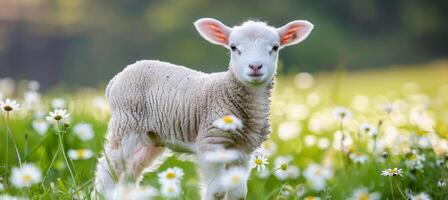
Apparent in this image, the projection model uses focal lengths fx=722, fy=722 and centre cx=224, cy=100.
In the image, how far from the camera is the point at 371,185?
4.75m

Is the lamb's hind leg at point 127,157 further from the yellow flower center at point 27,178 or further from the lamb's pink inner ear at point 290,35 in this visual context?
the yellow flower center at point 27,178

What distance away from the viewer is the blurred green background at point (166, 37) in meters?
18.9

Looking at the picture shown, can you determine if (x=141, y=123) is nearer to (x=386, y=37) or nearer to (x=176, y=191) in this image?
(x=176, y=191)

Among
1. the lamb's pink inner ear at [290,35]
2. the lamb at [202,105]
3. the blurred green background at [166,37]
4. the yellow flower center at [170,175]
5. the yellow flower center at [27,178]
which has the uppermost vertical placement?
the blurred green background at [166,37]

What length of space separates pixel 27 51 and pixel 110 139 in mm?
15430

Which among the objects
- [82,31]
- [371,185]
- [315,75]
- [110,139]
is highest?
[82,31]

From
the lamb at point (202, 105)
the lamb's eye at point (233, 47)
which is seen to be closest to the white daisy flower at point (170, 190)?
the lamb at point (202, 105)

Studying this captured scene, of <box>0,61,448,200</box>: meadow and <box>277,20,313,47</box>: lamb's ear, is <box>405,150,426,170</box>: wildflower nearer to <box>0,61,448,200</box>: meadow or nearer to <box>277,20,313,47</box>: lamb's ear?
<box>0,61,448,200</box>: meadow

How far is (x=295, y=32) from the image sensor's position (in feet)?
14.2

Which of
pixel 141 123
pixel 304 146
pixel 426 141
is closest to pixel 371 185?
pixel 426 141

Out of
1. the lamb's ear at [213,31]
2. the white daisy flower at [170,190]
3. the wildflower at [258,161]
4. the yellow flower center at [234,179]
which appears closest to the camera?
the yellow flower center at [234,179]

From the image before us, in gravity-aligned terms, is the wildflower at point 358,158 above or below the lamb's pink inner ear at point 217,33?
below

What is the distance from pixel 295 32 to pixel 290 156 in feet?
6.06

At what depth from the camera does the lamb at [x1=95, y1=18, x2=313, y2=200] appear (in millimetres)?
3975
